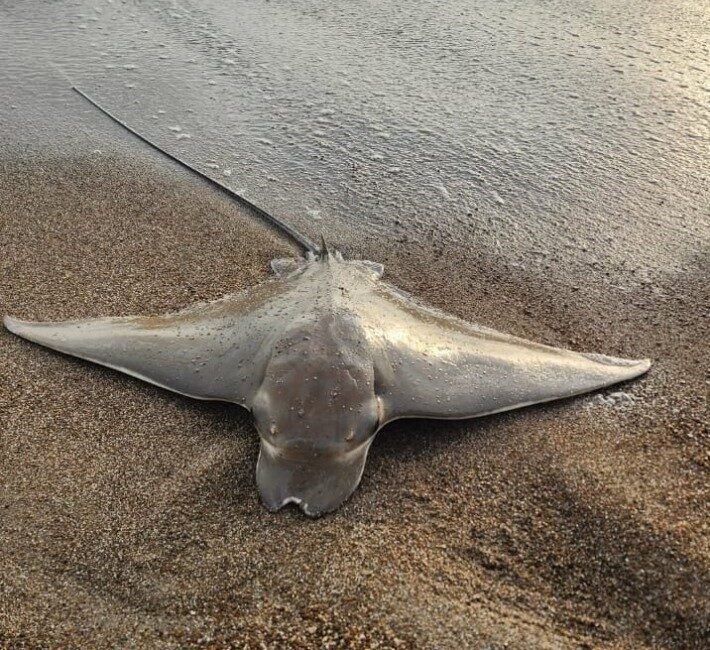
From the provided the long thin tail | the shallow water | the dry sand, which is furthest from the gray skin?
the shallow water

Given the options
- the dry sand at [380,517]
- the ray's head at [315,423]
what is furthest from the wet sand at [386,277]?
the ray's head at [315,423]

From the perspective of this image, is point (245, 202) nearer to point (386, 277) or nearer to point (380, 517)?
point (386, 277)

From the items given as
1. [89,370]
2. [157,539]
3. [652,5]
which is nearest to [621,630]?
[157,539]

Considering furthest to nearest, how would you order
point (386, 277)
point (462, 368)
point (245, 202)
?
point (245, 202)
point (386, 277)
point (462, 368)

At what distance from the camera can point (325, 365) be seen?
110 inches

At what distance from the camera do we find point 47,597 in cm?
240

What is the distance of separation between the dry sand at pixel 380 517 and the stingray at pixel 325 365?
0.47ft

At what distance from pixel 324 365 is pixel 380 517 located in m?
0.69

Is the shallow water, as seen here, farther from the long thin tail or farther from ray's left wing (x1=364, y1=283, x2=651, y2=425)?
ray's left wing (x1=364, y1=283, x2=651, y2=425)

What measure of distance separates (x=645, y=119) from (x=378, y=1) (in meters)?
4.09

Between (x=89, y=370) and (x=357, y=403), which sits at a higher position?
(x=357, y=403)

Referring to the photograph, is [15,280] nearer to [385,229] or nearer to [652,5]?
[385,229]

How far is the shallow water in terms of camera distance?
188 inches

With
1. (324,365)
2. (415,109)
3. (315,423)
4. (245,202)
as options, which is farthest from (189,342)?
(415,109)
